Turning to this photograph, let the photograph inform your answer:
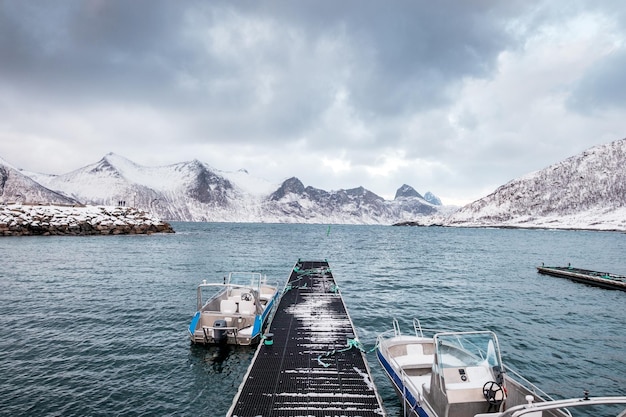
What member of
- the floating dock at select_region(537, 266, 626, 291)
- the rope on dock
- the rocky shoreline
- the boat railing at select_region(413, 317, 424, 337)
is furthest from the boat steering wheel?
the rocky shoreline

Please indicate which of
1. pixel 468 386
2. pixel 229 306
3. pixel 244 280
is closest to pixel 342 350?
pixel 468 386

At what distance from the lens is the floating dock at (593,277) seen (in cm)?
4575

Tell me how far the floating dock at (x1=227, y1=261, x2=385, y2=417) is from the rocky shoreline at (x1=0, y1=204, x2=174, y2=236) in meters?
110

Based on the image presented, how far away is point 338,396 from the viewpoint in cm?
1419

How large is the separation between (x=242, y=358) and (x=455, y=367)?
13.1 metres

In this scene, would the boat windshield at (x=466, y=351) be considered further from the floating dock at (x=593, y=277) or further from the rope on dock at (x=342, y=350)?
the floating dock at (x=593, y=277)

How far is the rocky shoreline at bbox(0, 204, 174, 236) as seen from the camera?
337ft

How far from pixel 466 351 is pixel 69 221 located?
12741 cm

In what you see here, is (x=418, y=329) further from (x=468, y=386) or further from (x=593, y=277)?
(x=593, y=277)

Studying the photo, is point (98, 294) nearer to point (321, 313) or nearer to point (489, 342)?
point (321, 313)

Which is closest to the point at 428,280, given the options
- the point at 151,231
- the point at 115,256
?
the point at 115,256

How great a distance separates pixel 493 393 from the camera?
11.7m

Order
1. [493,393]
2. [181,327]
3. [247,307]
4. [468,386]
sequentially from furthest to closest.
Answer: [181,327] → [247,307] → [468,386] → [493,393]

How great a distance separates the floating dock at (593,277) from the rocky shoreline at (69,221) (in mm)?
121067
